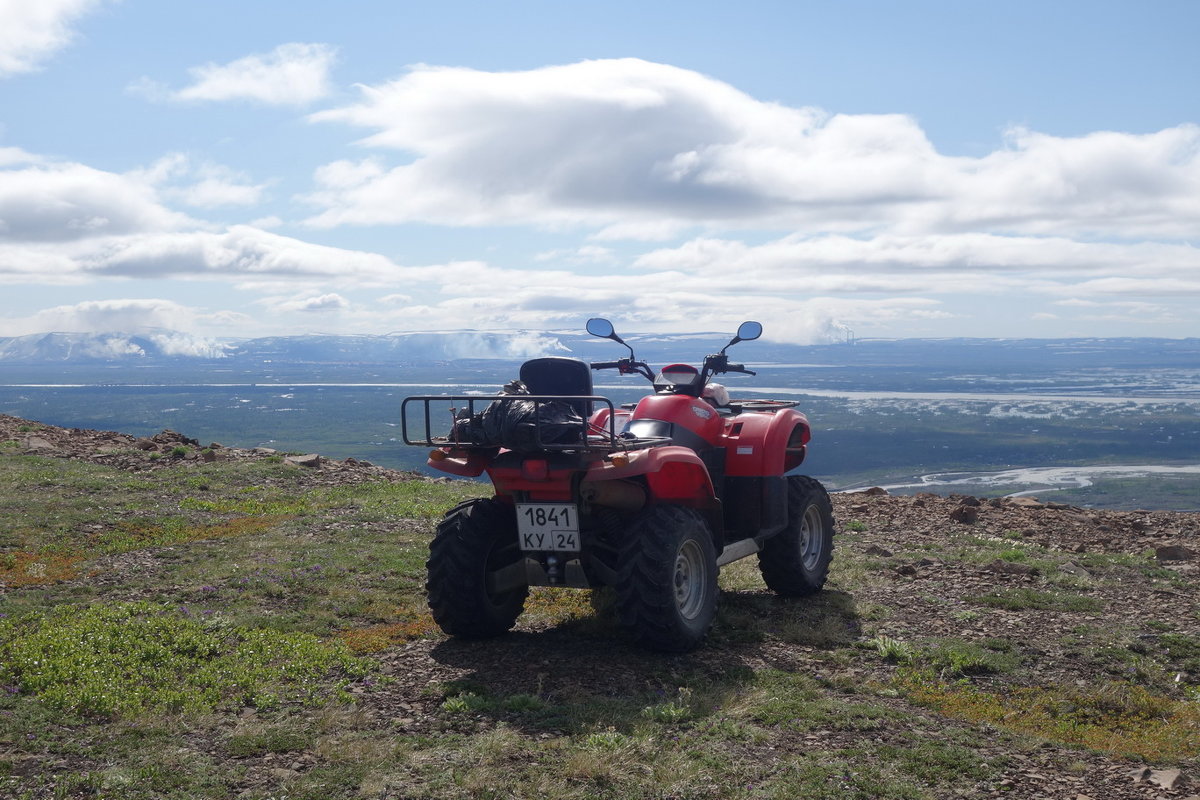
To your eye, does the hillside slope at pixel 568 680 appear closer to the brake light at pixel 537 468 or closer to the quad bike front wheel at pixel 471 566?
the quad bike front wheel at pixel 471 566

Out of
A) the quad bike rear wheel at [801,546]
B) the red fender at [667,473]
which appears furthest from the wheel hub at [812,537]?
the red fender at [667,473]

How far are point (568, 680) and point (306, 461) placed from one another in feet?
51.4

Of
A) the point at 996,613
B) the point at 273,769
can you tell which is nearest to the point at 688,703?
the point at 273,769

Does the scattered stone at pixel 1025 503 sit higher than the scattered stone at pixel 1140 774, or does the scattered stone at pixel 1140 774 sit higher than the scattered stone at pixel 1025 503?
the scattered stone at pixel 1140 774

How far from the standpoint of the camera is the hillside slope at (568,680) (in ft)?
21.0

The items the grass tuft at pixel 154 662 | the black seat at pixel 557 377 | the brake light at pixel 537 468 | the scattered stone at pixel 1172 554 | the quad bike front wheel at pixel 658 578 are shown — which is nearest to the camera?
the grass tuft at pixel 154 662

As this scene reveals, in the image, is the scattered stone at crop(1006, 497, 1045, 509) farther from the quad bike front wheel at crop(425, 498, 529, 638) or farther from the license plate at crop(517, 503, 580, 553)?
the license plate at crop(517, 503, 580, 553)

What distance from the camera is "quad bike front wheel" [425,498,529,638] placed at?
371 inches

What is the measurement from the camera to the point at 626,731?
7148mm

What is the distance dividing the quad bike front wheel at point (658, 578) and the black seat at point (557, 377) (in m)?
1.16

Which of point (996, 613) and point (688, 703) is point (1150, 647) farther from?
point (688, 703)

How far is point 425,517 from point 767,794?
11673 mm

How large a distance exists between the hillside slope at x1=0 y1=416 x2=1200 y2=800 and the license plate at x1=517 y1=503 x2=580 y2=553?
1007 mm

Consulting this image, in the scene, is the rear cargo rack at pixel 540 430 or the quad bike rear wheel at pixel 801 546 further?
the quad bike rear wheel at pixel 801 546
